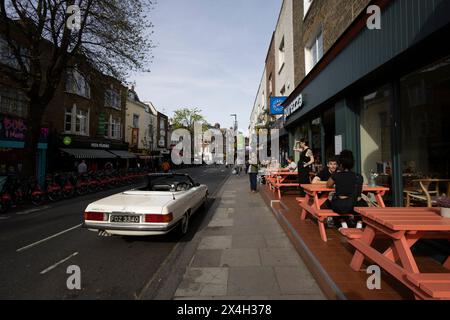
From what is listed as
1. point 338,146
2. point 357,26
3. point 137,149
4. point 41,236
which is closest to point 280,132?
point 338,146

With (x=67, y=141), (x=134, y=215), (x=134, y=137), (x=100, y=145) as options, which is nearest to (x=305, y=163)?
(x=134, y=215)

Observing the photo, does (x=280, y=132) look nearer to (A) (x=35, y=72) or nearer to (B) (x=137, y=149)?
(A) (x=35, y=72)

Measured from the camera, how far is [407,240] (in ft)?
8.46

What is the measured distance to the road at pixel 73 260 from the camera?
3279 mm

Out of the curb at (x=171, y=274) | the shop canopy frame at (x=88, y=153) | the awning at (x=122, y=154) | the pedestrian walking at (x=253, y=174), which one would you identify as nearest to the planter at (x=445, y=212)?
the curb at (x=171, y=274)

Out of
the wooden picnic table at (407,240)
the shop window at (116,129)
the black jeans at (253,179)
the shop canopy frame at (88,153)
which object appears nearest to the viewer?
the wooden picnic table at (407,240)

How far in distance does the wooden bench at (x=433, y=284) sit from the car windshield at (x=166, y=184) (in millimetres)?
4769

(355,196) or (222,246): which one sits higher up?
(355,196)

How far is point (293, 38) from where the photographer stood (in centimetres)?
1327

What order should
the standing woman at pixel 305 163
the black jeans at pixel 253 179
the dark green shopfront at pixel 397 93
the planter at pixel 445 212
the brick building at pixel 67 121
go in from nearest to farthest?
the planter at pixel 445 212, the dark green shopfront at pixel 397 93, the standing woman at pixel 305 163, the black jeans at pixel 253 179, the brick building at pixel 67 121

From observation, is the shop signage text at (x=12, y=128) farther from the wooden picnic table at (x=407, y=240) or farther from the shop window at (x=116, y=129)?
the wooden picnic table at (x=407, y=240)

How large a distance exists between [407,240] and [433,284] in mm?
620

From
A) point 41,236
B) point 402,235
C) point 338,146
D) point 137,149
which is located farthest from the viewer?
point 137,149

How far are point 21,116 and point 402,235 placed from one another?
19.9 m
